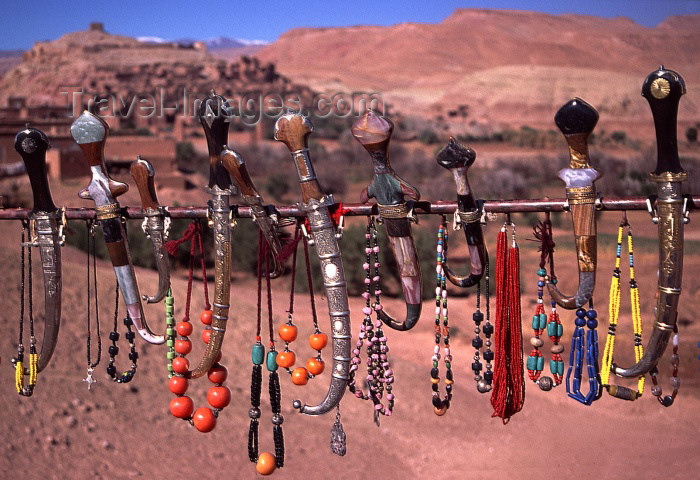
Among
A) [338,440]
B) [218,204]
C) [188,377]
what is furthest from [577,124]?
[188,377]

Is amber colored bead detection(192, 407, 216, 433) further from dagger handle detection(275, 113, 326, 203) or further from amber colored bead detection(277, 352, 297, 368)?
dagger handle detection(275, 113, 326, 203)

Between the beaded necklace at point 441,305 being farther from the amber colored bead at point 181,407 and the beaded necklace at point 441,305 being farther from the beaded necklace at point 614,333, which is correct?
the amber colored bead at point 181,407

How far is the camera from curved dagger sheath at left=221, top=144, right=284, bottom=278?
218 cm

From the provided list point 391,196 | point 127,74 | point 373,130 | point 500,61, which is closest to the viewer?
point 373,130

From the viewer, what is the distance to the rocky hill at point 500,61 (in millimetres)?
37438

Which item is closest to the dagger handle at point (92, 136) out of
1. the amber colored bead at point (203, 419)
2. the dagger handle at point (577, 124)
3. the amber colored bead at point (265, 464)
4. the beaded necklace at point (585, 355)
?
the amber colored bead at point (203, 419)

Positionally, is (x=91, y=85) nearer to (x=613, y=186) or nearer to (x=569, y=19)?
(x=613, y=186)

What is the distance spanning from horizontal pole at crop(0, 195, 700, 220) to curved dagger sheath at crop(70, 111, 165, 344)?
7 cm

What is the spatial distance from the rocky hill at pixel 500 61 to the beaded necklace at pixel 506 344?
104ft

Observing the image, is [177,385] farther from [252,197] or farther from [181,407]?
[252,197]

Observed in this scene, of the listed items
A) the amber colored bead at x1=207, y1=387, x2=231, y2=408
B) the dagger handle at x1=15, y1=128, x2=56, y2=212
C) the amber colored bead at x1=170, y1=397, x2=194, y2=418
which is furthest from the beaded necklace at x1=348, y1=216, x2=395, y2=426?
the dagger handle at x1=15, y1=128, x2=56, y2=212

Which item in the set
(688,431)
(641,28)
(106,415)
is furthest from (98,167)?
(641,28)

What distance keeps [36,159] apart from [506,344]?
1574 mm

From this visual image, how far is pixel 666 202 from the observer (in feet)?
6.29
